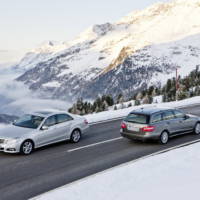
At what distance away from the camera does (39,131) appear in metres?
15.0

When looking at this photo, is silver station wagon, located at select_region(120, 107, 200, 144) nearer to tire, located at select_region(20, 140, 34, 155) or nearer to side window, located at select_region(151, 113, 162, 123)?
side window, located at select_region(151, 113, 162, 123)

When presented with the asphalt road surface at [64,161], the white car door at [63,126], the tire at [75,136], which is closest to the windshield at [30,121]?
the white car door at [63,126]

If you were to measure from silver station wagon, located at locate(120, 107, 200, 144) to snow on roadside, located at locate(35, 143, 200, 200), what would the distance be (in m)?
3.13

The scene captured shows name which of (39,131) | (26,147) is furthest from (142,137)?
(26,147)

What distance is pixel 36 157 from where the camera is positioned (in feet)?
46.6

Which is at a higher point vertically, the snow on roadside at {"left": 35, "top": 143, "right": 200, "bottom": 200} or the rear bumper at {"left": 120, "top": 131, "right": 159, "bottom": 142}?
the rear bumper at {"left": 120, "top": 131, "right": 159, "bottom": 142}

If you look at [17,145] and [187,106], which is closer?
[17,145]

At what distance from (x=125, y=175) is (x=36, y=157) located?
165 inches

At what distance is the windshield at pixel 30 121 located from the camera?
15341 millimetres

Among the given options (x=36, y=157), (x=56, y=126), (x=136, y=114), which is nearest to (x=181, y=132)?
(x=136, y=114)

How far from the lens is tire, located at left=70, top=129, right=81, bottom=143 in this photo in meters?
16.7

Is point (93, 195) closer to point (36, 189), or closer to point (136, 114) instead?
point (36, 189)

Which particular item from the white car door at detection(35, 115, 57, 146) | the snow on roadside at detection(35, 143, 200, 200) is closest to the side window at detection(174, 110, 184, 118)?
the snow on roadside at detection(35, 143, 200, 200)

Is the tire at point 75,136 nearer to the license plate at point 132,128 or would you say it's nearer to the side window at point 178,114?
the license plate at point 132,128
